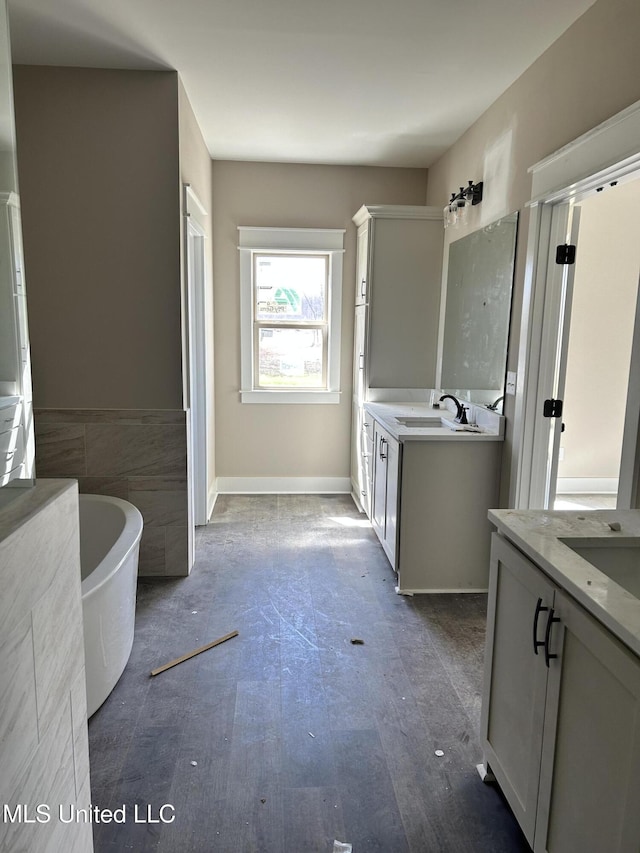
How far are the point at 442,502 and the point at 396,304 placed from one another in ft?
5.77

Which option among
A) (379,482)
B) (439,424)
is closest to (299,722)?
(379,482)

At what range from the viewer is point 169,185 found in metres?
3.05

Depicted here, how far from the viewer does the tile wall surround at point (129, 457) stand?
10.4ft

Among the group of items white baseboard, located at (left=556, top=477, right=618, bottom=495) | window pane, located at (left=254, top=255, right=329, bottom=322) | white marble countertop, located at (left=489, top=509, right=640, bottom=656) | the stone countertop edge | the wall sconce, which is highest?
the wall sconce

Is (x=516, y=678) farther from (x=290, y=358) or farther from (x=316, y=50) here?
(x=290, y=358)

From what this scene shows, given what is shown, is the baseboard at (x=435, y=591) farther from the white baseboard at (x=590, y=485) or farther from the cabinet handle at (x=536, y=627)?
the white baseboard at (x=590, y=485)

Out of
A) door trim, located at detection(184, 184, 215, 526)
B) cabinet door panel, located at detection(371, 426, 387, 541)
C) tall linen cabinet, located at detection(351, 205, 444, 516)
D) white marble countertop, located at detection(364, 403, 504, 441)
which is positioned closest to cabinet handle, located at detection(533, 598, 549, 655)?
white marble countertop, located at detection(364, 403, 504, 441)

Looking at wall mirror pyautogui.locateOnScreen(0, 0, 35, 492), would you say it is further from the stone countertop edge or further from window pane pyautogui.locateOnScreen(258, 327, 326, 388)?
window pane pyautogui.locateOnScreen(258, 327, 326, 388)

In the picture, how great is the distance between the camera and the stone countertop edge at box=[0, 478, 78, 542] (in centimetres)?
99

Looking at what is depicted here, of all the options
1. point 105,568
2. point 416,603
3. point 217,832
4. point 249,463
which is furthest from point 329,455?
point 217,832

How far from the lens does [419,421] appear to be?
3.63m

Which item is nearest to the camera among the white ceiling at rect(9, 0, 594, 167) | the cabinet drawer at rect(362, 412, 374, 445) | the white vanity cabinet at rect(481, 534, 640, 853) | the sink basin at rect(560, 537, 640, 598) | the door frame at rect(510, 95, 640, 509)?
the white vanity cabinet at rect(481, 534, 640, 853)

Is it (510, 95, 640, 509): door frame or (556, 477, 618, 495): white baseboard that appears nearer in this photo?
(510, 95, 640, 509): door frame

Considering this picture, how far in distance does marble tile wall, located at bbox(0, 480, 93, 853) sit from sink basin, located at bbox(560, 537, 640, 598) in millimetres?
1244
